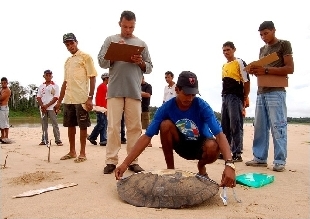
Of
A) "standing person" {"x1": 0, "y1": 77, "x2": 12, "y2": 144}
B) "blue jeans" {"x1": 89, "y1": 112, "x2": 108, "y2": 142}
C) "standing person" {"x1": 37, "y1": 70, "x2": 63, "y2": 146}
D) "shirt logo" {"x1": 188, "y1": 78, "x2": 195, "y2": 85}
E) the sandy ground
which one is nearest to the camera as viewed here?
the sandy ground

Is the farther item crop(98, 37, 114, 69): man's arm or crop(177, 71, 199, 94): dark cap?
crop(98, 37, 114, 69): man's arm

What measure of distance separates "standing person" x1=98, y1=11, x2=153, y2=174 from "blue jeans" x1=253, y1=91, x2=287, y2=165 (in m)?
1.94

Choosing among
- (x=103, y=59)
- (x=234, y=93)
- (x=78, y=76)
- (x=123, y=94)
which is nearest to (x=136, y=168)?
(x=123, y=94)

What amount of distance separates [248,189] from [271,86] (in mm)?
1915

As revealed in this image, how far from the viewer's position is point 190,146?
390 centimetres

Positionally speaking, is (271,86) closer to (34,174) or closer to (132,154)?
(132,154)

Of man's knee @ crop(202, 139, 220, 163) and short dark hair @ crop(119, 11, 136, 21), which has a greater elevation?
short dark hair @ crop(119, 11, 136, 21)

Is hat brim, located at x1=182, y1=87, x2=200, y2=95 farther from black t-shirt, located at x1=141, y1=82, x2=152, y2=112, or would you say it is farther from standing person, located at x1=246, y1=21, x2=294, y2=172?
black t-shirt, located at x1=141, y1=82, x2=152, y2=112

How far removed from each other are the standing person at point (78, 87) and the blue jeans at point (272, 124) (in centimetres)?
273

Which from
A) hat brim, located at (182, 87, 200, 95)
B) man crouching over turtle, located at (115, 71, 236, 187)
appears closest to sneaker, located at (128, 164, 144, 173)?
man crouching over turtle, located at (115, 71, 236, 187)

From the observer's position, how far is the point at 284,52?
196 inches

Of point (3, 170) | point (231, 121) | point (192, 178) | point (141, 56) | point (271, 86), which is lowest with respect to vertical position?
point (3, 170)

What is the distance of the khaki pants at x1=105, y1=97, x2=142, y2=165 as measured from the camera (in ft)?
15.4

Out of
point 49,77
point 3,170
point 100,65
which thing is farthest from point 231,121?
point 49,77
